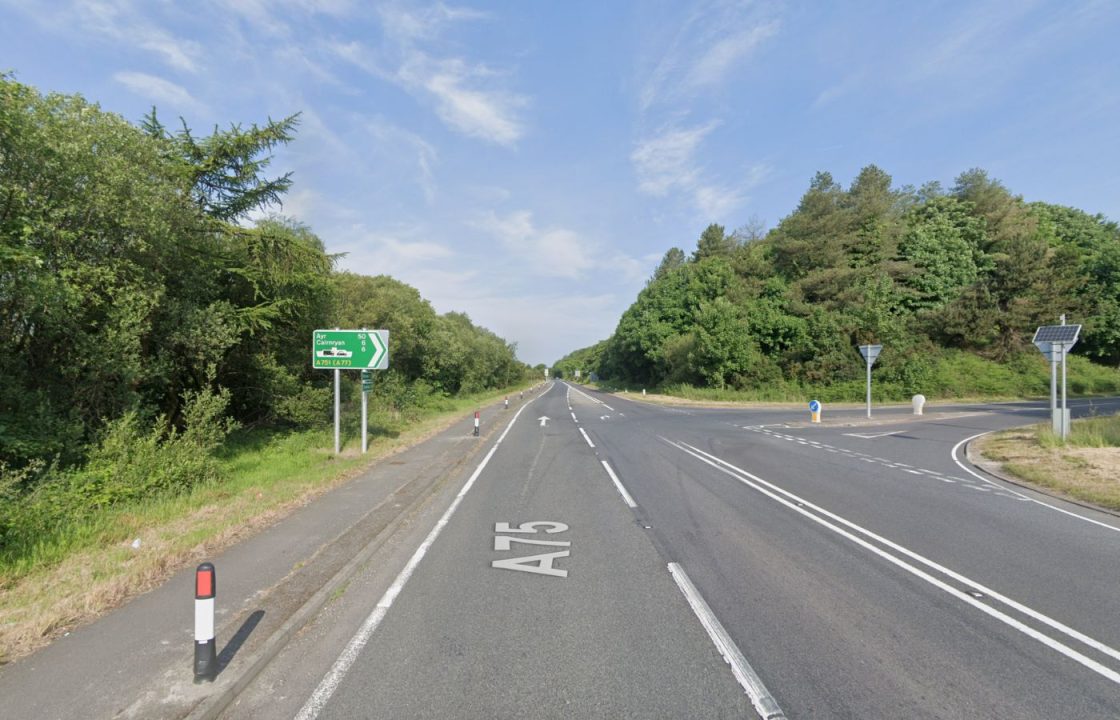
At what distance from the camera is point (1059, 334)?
16500 millimetres

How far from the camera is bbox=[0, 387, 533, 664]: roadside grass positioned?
4773 mm

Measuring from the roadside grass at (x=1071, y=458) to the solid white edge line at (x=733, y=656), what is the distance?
8258 mm

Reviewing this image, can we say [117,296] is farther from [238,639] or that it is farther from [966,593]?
[966,593]

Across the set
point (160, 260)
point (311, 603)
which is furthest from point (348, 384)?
point (311, 603)

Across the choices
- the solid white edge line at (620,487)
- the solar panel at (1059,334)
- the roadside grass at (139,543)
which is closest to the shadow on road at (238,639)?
the roadside grass at (139,543)

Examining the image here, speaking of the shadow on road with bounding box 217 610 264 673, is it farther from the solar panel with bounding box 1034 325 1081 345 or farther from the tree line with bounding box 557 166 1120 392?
the tree line with bounding box 557 166 1120 392

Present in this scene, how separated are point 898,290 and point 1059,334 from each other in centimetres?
3689

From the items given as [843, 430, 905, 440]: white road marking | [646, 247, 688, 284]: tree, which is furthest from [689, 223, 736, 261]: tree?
[843, 430, 905, 440]: white road marking

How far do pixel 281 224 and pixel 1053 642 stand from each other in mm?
22594

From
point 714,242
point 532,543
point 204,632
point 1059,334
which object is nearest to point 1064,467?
point 1059,334

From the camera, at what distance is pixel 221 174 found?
16.2 meters

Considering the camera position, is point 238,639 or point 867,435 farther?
point 867,435

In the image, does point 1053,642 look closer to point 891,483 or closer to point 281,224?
point 891,483

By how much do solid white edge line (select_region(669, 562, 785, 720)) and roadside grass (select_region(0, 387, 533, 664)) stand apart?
5.16 metres
